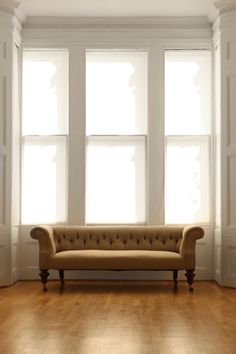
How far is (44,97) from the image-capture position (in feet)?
29.8

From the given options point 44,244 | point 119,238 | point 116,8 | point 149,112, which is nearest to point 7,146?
point 44,244

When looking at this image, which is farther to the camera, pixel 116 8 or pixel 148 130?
pixel 148 130

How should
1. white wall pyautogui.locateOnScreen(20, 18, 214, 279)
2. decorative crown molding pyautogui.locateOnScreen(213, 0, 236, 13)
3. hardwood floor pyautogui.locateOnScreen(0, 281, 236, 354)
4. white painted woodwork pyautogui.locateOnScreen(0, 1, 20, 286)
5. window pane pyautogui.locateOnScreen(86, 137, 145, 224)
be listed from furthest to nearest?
1. window pane pyautogui.locateOnScreen(86, 137, 145, 224)
2. white wall pyautogui.locateOnScreen(20, 18, 214, 279)
3. white painted woodwork pyautogui.locateOnScreen(0, 1, 20, 286)
4. decorative crown molding pyautogui.locateOnScreen(213, 0, 236, 13)
5. hardwood floor pyautogui.locateOnScreen(0, 281, 236, 354)

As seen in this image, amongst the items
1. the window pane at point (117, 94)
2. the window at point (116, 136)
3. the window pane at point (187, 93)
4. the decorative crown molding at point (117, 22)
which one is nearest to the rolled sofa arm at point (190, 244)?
the window at point (116, 136)

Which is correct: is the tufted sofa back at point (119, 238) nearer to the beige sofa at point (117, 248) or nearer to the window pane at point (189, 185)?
the beige sofa at point (117, 248)

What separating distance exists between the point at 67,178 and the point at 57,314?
3.24 m

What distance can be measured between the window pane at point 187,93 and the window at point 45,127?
1445 mm

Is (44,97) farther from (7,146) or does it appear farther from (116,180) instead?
(116,180)

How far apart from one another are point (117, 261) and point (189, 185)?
5.76ft

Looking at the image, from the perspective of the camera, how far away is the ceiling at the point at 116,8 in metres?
8.38

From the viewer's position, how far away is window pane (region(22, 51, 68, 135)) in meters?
9.07

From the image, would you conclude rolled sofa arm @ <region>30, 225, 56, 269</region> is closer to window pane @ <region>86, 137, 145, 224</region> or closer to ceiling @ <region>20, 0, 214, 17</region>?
window pane @ <region>86, 137, 145, 224</region>

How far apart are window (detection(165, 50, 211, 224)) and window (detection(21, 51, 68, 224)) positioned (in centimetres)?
144

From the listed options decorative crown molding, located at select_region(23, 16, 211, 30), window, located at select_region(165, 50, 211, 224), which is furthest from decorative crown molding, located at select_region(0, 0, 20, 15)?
window, located at select_region(165, 50, 211, 224)
